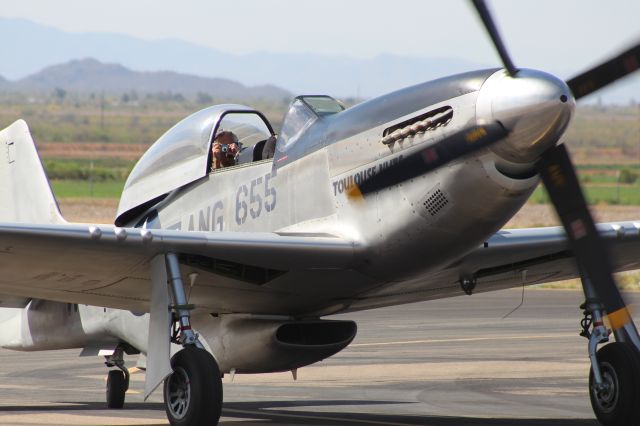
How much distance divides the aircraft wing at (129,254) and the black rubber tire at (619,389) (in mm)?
2411

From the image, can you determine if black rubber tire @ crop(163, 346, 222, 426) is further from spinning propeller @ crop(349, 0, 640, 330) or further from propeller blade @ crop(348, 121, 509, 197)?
spinning propeller @ crop(349, 0, 640, 330)

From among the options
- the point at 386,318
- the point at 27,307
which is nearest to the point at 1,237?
the point at 27,307

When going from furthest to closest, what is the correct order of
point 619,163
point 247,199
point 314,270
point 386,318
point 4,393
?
point 619,163 < point 386,318 < point 4,393 < point 247,199 < point 314,270

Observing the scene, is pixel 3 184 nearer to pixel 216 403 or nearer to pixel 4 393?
pixel 4 393

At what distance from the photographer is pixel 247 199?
12445 millimetres

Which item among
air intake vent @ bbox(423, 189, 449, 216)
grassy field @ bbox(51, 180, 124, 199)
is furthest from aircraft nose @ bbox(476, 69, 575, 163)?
grassy field @ bbox(51, 180, 124, 199)

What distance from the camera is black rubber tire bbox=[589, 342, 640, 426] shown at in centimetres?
1107

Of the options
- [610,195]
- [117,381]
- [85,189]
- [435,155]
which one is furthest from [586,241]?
[85,189]

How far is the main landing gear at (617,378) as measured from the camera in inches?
436

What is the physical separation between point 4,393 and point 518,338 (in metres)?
9.19

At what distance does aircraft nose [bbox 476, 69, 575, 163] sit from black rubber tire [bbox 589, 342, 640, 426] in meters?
2.22

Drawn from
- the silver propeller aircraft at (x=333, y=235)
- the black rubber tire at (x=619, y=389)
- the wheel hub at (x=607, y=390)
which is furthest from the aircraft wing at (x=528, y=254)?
the wheel hub at (x=607, y=390)

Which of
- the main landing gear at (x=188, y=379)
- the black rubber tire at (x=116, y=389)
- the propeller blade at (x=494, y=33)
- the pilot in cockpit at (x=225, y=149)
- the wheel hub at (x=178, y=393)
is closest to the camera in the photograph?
the propeller blade at (x=494, y=33)

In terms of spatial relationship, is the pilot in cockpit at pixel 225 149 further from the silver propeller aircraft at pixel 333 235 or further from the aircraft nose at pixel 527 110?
the aircraft nose at pixel 527 110
